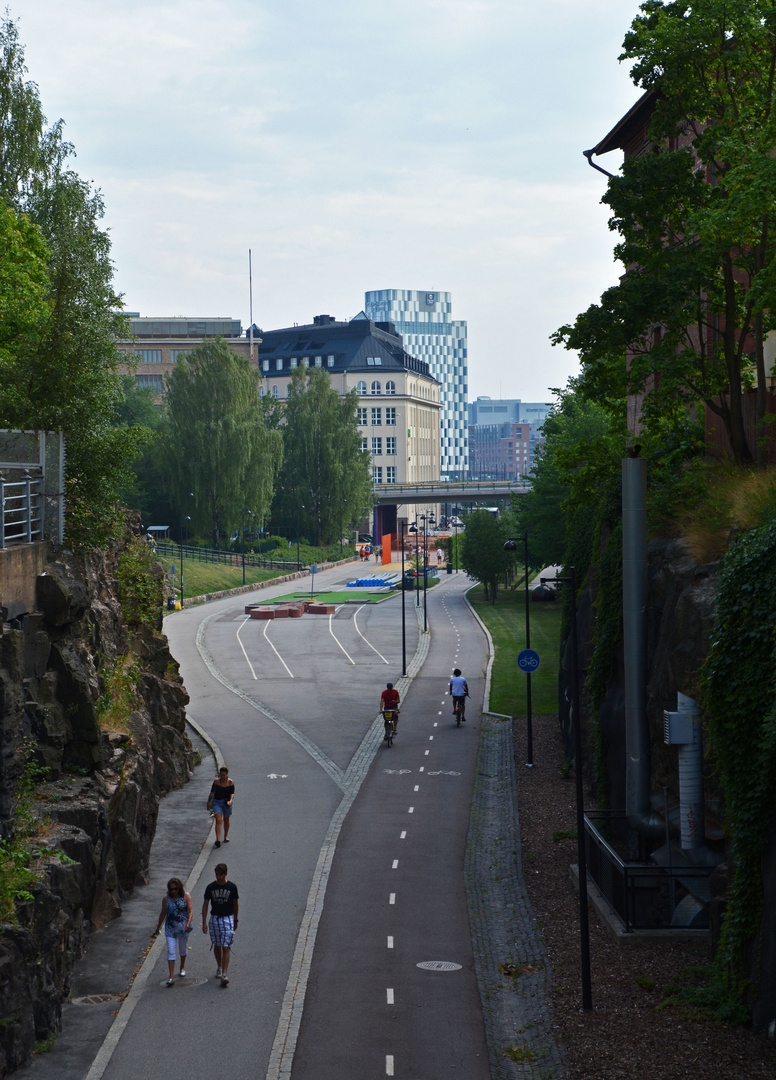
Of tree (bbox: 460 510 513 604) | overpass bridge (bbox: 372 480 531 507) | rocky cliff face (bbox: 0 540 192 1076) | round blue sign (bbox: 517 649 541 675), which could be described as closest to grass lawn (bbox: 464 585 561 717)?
tree (bbox: 460 510 513 604)

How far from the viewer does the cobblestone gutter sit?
13219 mm

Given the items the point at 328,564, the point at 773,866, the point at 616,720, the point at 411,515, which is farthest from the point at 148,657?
the point at 411,515

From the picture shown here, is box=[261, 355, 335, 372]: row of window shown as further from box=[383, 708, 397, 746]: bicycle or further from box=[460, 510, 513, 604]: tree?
box=[383, 708, 397, 746]: bicycle

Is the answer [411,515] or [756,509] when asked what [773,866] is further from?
[411,515]

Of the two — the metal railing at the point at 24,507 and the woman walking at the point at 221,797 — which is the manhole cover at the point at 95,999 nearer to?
the woman walking at the point at 221,797

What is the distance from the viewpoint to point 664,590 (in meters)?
19.6

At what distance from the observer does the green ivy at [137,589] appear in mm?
28562

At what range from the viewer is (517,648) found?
52500mm

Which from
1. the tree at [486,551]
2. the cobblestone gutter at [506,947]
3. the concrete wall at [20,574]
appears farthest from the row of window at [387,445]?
the concrete wall at [20,574]

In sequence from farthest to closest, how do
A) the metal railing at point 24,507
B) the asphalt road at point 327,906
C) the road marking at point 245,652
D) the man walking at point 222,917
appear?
the road marking at point 245,652, the metal railing at point 24,507, the man walking at point 222,917, the asphalt road at point 327,906

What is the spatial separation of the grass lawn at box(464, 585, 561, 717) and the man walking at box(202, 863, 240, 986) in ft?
72.8

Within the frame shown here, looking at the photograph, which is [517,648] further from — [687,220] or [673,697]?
[673,697]

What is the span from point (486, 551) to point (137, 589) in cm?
4733

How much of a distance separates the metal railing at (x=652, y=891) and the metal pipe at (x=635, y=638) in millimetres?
1668
